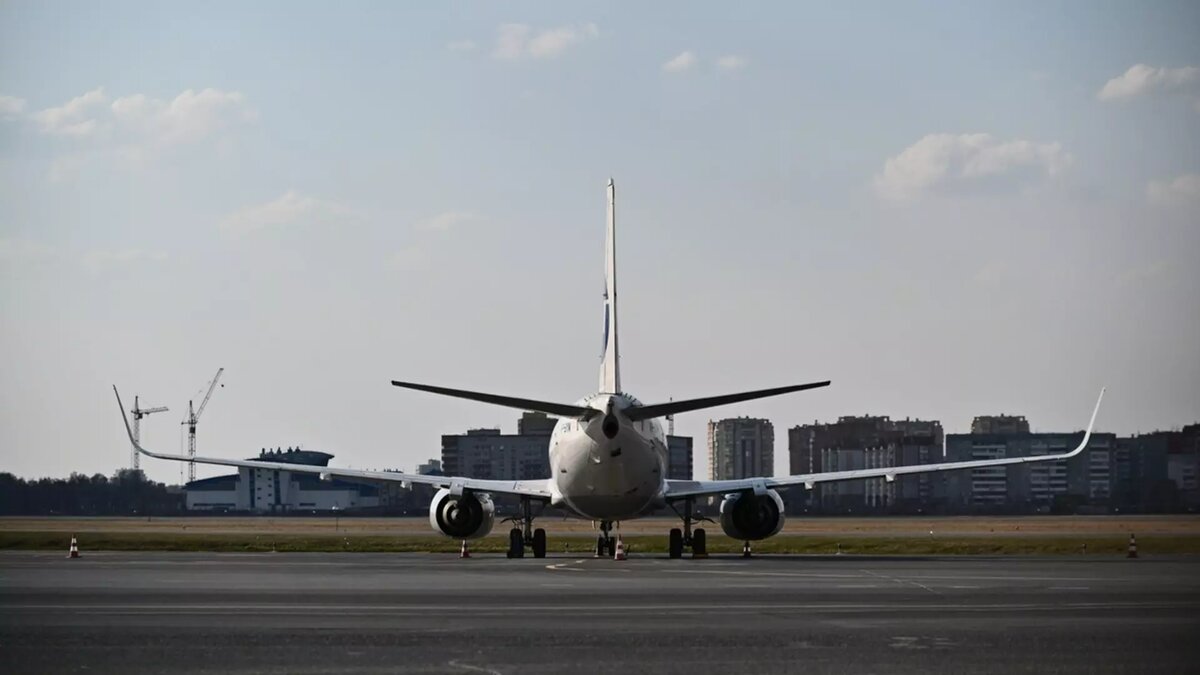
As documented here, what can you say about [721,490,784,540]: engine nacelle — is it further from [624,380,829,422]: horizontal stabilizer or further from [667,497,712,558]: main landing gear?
[624,380,829,422]: horizontal stabilizer

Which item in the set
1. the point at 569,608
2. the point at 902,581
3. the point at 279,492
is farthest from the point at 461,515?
the point at 279,492

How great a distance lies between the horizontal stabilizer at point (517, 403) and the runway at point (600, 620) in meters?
4.02

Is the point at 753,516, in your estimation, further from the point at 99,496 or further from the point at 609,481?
the point at 99,496

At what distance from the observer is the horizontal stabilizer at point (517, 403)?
38438 mm

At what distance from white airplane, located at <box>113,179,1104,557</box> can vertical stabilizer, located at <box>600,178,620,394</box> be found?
1.7 inches

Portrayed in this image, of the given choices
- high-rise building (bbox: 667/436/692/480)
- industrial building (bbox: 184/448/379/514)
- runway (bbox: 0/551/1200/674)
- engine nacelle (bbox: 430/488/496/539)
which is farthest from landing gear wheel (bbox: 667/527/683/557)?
industrial building (bbox: 184/448/379/514)

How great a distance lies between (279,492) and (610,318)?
143929 mm

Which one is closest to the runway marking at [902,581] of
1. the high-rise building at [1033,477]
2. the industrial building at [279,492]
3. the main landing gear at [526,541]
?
the main landing gear at [526,541]

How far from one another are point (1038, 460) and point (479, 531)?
17972 mm

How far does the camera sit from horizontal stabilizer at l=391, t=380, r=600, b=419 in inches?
1513

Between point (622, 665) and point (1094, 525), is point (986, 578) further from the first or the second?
point (1094, 525)

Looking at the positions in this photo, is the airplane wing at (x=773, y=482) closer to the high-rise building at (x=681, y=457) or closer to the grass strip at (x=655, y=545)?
the grass strip at (x=655, y=545)

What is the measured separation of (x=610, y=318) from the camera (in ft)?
175

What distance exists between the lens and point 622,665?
17141 millimetres
